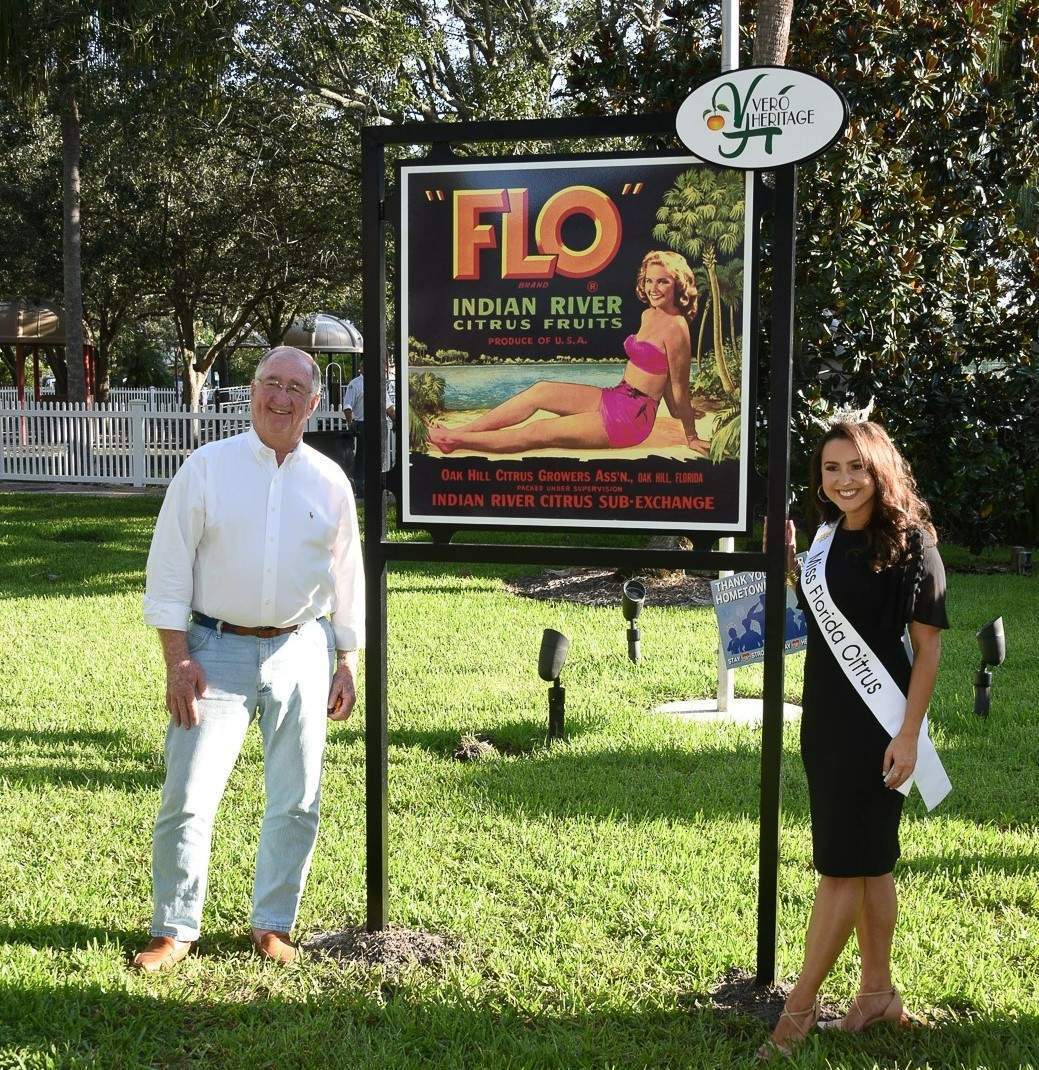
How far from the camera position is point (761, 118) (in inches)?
131

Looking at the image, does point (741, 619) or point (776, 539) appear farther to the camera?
point (741, 619)

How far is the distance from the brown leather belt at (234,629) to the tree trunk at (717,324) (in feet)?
5.03

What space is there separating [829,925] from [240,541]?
6.50 ft

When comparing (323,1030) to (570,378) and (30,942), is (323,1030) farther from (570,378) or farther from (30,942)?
(570,378)

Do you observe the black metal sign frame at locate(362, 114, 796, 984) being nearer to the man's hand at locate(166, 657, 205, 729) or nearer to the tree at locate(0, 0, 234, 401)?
the man's hand at locate(166, 657, 205, 729)

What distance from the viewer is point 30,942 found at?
3.89m

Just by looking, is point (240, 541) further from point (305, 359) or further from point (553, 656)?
point (553, 656)

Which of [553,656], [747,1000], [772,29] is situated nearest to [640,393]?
[747,1000]

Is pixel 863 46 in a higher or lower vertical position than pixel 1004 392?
higher

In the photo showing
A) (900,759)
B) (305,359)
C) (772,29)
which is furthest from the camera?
(772,29)

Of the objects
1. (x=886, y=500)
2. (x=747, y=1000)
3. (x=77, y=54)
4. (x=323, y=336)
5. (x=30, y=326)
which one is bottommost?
(x=747, y=1000)

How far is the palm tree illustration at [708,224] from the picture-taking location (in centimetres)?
348

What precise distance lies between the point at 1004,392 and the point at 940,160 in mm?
2838

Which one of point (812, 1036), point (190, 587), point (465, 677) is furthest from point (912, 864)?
point (465, 677)
